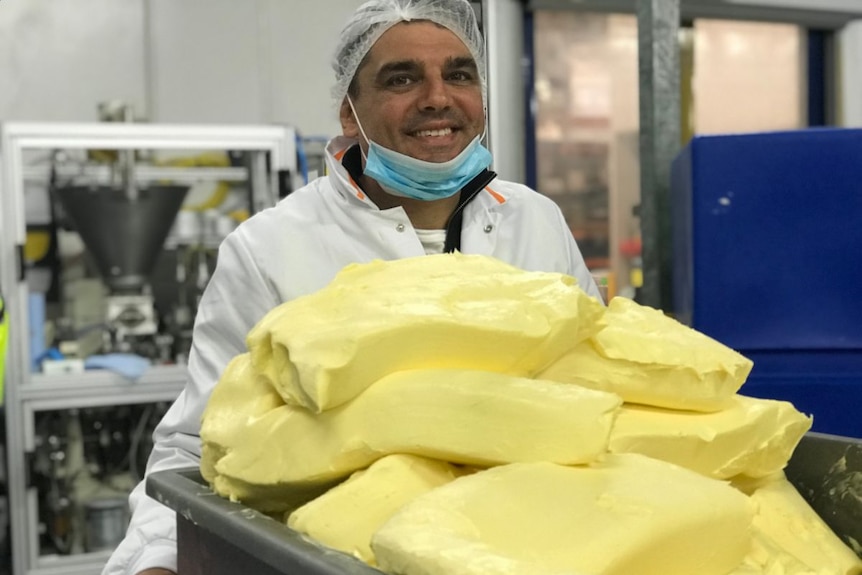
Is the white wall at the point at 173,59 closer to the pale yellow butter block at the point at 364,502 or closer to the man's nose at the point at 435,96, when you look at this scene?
the man's nose at the point at 435,96

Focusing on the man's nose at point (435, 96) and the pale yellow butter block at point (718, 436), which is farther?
the man's nose at point (435, 96)

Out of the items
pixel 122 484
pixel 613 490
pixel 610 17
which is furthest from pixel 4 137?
pixel 613 490

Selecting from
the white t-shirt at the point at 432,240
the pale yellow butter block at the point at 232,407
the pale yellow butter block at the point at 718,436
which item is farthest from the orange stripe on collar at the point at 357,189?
the pale yellow butter block at the point at 718,436

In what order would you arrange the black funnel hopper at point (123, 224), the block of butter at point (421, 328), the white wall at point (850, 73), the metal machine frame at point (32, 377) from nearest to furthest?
the block of butter at point (421, 328) < the metal machine frame at point (32, 377) < the black funnel hopper at point (123, 224) < the white wall at point (850, 73)

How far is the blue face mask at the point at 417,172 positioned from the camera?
1394 millimetres

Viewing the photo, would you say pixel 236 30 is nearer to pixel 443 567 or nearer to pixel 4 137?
pixel 4 137

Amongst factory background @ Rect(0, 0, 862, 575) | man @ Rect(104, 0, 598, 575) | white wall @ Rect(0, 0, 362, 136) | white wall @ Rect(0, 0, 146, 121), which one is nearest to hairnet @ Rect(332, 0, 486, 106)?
man @ Rect(104, 0, 598, 575)

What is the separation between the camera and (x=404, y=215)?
4.66ft

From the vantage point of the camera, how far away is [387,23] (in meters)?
1.44

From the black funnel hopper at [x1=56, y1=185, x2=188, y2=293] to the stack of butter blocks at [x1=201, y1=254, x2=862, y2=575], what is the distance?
2876 mm

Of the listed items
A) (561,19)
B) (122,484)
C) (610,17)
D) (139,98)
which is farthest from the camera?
(139,98)

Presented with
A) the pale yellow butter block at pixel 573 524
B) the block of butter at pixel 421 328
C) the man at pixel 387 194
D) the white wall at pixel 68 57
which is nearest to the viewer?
the pale yellow butter block at pixel 573 524

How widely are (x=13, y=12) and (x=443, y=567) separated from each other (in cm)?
481

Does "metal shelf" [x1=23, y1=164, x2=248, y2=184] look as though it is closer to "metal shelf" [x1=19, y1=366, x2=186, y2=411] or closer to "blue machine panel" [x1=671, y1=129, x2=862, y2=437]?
"metal shelf" [x1=19, y1=366, x2=186, y2=411]
